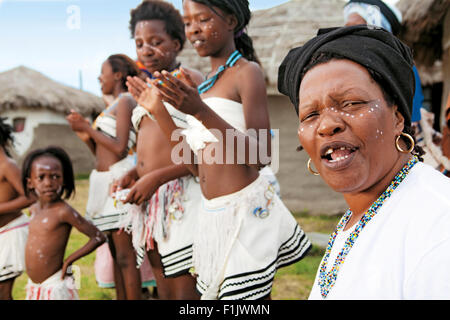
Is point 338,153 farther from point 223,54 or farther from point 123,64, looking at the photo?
point 123,64

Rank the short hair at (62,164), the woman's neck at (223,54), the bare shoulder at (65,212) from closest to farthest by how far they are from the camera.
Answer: the woman's neck at (223,54)
the bare shoulder at (65,212)
the short hair at (62,164)

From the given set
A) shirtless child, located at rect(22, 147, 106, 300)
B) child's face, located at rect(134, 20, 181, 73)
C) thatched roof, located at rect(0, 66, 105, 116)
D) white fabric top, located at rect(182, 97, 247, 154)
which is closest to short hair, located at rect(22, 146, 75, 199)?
shirtless child, located at rect(22, 147, 106, 300)

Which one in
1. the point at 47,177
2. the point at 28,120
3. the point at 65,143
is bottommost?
the point at 47,177

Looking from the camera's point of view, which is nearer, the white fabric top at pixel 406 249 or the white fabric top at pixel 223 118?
the white fabric top at pixel 406 249

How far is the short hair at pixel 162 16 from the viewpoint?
2871 mm

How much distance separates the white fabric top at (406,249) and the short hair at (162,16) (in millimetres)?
2297

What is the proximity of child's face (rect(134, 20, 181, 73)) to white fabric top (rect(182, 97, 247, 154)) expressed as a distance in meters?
0.83

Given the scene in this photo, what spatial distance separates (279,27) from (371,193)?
6.59m

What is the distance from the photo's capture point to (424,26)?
6.01 meters

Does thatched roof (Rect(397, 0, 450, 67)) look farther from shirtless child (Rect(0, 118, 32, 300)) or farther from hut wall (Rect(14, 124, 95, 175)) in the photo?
hut wall (Rect(14, 124, 95, 175))

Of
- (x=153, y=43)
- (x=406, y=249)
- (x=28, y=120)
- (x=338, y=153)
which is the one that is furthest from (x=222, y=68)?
(x=28, y=120)

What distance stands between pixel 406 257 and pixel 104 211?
2990mm

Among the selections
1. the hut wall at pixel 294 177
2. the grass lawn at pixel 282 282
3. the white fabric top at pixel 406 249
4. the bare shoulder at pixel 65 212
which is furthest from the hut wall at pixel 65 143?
the white fabric top at pixel 406 249

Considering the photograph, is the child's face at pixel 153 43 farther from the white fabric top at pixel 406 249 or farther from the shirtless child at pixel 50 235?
the white fabric top at pixel 406 249
